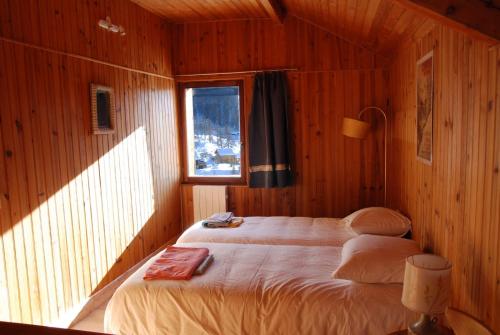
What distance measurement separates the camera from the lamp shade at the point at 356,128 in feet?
12.8

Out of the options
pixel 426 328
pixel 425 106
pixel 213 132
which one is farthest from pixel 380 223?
pixel 213 132

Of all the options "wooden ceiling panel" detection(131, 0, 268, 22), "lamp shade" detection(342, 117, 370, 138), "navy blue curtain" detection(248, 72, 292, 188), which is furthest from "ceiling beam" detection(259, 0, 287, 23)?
"lamp shade" detection(342, 117, 370, 138)

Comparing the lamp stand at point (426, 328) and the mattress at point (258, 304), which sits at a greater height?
the lamp stand at point (426, 328)

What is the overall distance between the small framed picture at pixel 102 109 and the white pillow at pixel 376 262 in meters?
2.23

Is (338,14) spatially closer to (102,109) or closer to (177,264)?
(102,109)

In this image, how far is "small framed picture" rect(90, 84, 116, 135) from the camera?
10.6 ft

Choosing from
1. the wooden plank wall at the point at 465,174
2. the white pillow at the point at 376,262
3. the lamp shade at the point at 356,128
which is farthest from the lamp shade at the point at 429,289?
the lamp shade at the point at 356,128

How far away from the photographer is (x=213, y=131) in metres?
4.93

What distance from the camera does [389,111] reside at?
4270mm

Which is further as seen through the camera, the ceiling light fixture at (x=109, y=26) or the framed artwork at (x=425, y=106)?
the ceiling light fixture at (x=109, y=26)

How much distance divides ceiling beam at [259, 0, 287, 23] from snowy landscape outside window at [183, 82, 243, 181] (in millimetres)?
958

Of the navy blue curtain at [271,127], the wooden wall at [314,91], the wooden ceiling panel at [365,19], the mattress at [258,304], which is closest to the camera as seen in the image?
the mattress at [258,304]

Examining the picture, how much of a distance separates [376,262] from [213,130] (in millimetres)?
3060

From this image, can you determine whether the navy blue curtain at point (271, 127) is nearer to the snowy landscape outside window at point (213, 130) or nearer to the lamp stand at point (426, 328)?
the snowy landscape outside window at point (213, 130)
